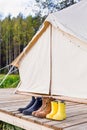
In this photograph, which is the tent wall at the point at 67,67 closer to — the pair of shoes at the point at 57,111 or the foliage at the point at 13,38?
the pair of shoes at the point at 57,111

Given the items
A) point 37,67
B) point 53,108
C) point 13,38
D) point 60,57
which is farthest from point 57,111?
point 13,38

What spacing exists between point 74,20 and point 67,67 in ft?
2.06

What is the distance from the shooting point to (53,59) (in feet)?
13.2

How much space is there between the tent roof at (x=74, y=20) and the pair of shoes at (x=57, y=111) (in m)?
0.78

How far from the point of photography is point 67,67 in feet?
12.5

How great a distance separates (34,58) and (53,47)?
0.45 m

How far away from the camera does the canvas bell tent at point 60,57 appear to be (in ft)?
12.0

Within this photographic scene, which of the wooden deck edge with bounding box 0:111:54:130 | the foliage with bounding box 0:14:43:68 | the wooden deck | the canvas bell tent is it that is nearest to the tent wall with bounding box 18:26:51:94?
the canvas bell tent

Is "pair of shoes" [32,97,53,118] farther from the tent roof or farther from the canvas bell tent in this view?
the tent roof

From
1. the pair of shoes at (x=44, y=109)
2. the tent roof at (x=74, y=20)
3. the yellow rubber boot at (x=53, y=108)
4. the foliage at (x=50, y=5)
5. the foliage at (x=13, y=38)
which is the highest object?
the tent roof at (x=74, y=20)

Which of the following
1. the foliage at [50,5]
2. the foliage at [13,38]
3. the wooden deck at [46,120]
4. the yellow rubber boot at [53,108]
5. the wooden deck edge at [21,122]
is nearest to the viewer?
the wooden deck at [46,120]

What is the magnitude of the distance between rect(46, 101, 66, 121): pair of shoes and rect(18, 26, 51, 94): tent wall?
855mm

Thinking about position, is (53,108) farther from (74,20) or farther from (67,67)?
(74,20)

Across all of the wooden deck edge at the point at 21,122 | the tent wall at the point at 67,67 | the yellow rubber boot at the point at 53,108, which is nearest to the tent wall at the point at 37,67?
the tent wall at the point at 67,67
